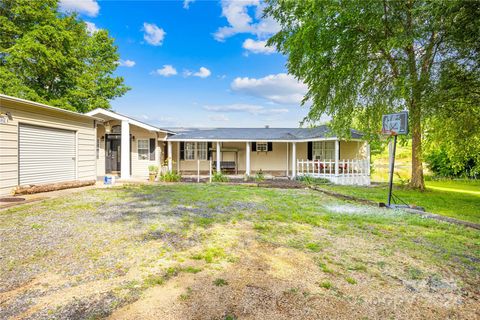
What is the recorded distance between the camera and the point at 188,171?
15.8m

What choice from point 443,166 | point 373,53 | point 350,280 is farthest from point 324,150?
point 350,280

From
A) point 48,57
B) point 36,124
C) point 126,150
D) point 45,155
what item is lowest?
point 45,155

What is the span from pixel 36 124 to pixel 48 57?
10.2 metres

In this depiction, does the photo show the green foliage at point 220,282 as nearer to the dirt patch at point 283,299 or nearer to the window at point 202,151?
the dirt patch at point 283,299

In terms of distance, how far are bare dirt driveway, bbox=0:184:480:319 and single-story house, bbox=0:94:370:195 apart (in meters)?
3.29

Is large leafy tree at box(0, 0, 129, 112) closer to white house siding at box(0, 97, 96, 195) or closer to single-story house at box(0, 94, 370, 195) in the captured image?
single-story house at box(0, 94, 370, 195)

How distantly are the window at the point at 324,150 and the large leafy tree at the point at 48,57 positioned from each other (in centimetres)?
1637

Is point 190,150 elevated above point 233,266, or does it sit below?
above

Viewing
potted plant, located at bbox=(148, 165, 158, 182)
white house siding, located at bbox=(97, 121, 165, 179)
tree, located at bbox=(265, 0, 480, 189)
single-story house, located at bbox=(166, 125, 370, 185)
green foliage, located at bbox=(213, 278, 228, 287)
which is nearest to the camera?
green foliage, located at bbox=(213, 278, 228, 287)

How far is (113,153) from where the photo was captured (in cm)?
1428

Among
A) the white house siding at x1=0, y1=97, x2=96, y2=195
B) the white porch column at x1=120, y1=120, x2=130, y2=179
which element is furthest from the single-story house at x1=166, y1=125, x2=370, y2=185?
the white house siding at x1=0, y1=97, x2=96, y2=195

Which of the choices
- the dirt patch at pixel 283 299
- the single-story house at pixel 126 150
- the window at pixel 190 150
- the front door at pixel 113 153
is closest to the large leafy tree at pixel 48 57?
the front door at pixel 113 153

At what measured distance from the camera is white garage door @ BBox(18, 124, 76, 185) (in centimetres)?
791

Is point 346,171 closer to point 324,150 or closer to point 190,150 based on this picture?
point 324,150
